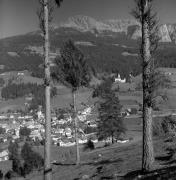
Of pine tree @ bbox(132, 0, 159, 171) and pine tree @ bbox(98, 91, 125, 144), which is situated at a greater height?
pine tree @ bbox(132, 0, 159, 171)

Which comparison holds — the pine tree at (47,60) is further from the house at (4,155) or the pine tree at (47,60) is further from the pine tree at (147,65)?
the house at (4,155)

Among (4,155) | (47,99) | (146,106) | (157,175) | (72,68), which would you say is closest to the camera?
(157,175)

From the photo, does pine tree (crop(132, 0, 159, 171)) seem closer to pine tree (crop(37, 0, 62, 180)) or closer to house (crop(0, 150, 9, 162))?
pine tree (crop(37, 0, 62, 180))

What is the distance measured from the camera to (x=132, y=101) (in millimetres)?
169250

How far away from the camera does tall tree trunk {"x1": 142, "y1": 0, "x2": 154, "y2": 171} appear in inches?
547

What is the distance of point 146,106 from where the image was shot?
14.0m

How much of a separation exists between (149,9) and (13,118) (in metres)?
177

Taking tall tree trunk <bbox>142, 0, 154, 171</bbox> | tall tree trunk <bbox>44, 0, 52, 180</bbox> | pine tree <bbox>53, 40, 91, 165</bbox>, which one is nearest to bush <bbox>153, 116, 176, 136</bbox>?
pine tree <bbox>53, 40, 91, 165</bbox>

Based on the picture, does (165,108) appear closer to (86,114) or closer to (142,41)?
(86,114)

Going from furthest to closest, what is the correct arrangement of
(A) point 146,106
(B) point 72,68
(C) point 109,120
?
(C) point 109,120, (B) point 72,68, (A) point 146,106

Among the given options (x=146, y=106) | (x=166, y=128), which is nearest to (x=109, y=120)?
(x=166, y=128)

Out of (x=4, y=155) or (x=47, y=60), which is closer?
(x=47, y=60)

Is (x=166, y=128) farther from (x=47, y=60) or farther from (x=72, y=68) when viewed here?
(x=47, y=60)

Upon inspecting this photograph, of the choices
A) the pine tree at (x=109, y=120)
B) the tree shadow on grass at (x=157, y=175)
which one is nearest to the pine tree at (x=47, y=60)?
the tree shadow on grass at (x=157, y=175)
